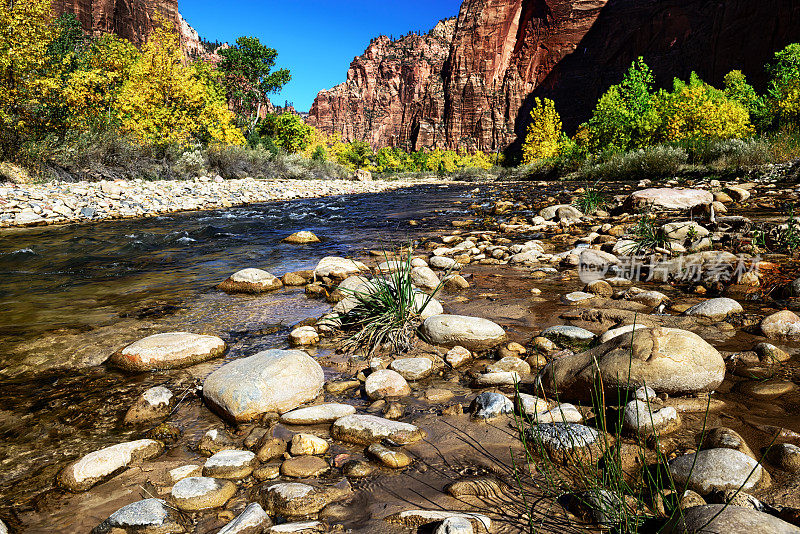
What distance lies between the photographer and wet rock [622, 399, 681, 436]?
201 cm

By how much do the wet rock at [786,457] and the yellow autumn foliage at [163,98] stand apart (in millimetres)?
25702

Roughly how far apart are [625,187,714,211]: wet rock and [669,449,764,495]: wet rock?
30.7 feet

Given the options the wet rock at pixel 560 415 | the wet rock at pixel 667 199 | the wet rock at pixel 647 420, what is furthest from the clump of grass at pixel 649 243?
the wet rock at pixel 560 415

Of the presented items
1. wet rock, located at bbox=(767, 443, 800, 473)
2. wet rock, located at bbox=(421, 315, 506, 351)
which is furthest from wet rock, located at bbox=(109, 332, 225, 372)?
wet rock, located at bbox=(767, 443, 800, 473)

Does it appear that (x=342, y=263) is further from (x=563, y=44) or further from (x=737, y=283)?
(x=563, y=44)

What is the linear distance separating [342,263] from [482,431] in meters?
4.00

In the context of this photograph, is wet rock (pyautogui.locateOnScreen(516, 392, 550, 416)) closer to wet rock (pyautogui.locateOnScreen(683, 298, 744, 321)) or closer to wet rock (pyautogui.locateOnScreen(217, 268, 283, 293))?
wet rock (pyautogui.locateOnScreen(683, 298, 744, 321))

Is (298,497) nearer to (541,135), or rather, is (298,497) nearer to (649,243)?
(649,243)

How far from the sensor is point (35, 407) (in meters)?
2.69

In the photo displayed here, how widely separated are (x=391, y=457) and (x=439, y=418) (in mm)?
507

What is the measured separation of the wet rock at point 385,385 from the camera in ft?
8.91

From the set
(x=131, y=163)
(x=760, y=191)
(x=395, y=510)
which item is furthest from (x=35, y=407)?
(x=131, y=163)

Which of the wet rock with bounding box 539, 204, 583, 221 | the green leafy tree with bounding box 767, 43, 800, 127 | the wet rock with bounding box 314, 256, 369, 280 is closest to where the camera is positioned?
the wet rock with bounding box 314, 256, 369, 280

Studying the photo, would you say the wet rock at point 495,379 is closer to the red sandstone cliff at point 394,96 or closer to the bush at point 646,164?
the bush at point 646,164
